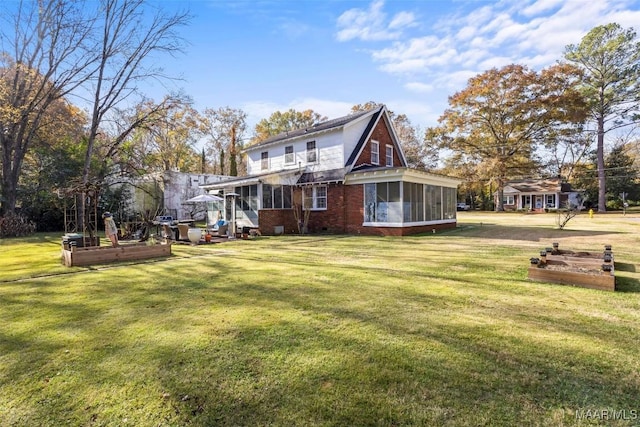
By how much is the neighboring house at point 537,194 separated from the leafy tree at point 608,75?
8309 mm

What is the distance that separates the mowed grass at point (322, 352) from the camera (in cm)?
238

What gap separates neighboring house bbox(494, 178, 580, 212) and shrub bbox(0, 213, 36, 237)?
5068cm

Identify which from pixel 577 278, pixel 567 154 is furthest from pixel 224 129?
pixel 567 154

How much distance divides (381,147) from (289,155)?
575cm

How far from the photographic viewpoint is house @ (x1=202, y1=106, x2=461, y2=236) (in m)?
15.1

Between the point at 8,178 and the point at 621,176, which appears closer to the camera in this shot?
the point at 8,178

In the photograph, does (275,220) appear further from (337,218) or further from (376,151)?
(376,151)

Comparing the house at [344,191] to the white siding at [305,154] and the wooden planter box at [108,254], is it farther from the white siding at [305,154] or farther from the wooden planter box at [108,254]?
the wooden planter box at [108,254]

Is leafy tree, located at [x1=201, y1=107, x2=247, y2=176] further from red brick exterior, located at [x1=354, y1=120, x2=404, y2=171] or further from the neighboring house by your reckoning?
the neighboring house

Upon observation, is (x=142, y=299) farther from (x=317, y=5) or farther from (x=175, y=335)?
(x=317, y=5)

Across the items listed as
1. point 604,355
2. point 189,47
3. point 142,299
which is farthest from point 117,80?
point 604,355

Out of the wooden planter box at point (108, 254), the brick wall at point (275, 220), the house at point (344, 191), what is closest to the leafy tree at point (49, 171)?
the house at point (344, 191)

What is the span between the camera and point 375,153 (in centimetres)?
1917

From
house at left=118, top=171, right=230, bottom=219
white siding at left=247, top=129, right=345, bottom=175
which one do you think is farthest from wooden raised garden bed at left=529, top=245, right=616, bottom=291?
house at left=118, top=171, right=230, bottom=219
